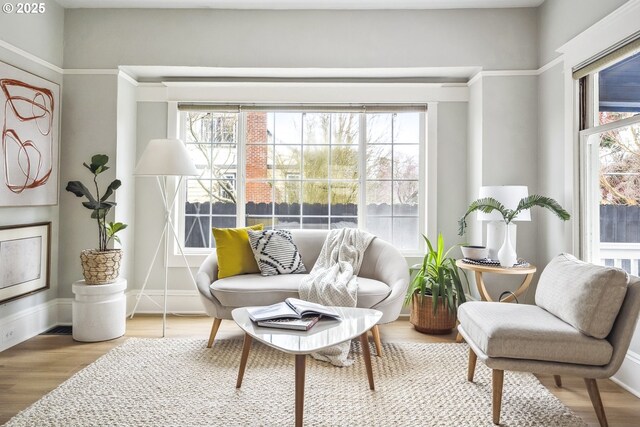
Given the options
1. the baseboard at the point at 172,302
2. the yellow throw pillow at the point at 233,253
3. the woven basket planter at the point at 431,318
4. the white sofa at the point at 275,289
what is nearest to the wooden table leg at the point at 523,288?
the woven basket planter at the point at 431,318

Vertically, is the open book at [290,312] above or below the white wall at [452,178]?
below

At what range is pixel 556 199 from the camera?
3018 millimetres

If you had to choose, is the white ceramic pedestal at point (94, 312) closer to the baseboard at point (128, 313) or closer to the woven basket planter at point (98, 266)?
the woven basket planter at point (98, 266)

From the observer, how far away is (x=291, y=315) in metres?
2.01

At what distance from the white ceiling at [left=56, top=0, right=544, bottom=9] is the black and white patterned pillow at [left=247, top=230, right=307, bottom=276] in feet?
6.53

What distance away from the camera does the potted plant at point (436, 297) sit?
310 centimetres

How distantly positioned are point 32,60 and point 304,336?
10.2 ft

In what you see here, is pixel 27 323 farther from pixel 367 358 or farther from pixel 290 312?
pixel 367 358

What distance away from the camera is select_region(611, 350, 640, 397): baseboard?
223 cm

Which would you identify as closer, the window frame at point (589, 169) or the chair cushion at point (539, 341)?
the chair cushion at point (539, 341)

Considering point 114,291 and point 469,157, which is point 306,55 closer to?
point 469,157

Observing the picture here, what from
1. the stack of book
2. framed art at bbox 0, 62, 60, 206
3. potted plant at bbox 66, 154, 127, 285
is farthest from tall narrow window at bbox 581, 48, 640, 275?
framed art at bbox 0, 62, 60, 206

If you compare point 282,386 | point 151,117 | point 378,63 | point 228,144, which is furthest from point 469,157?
point 151,117

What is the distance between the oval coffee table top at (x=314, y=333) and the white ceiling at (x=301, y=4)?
2640 mm
